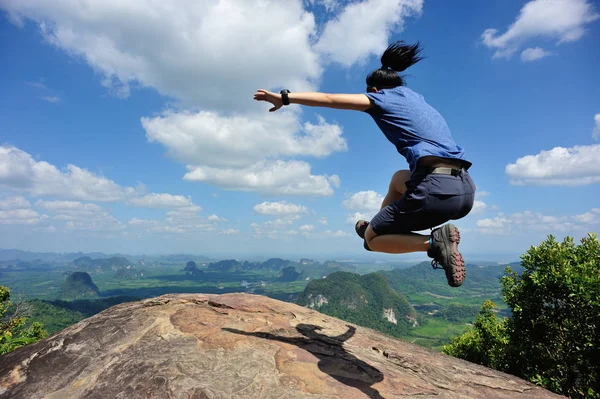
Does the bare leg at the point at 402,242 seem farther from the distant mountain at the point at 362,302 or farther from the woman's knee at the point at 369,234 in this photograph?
the distant mountain at the point at 362,302

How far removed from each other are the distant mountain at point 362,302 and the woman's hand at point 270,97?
14739cm

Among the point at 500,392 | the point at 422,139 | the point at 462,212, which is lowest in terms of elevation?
the point at 500,392

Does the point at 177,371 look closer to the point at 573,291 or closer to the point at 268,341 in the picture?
the point at 268,341

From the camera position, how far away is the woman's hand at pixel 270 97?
3193mm

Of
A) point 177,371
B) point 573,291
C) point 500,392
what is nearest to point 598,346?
point 573,291

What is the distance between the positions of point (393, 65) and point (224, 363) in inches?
168

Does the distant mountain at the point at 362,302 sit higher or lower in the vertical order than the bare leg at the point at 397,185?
lower

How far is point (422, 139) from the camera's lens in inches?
120

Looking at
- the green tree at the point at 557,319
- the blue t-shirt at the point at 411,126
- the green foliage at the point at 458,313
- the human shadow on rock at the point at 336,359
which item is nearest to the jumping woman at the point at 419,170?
the blue t-shirt at the point at 411,126

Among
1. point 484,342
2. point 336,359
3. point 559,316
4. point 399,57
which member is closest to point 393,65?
point 399,57

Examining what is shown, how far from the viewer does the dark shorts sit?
2.93 metres

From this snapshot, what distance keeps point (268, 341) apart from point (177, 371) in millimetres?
1401

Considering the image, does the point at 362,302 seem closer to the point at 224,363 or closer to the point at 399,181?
the point at 224,363

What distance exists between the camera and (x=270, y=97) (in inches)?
127
